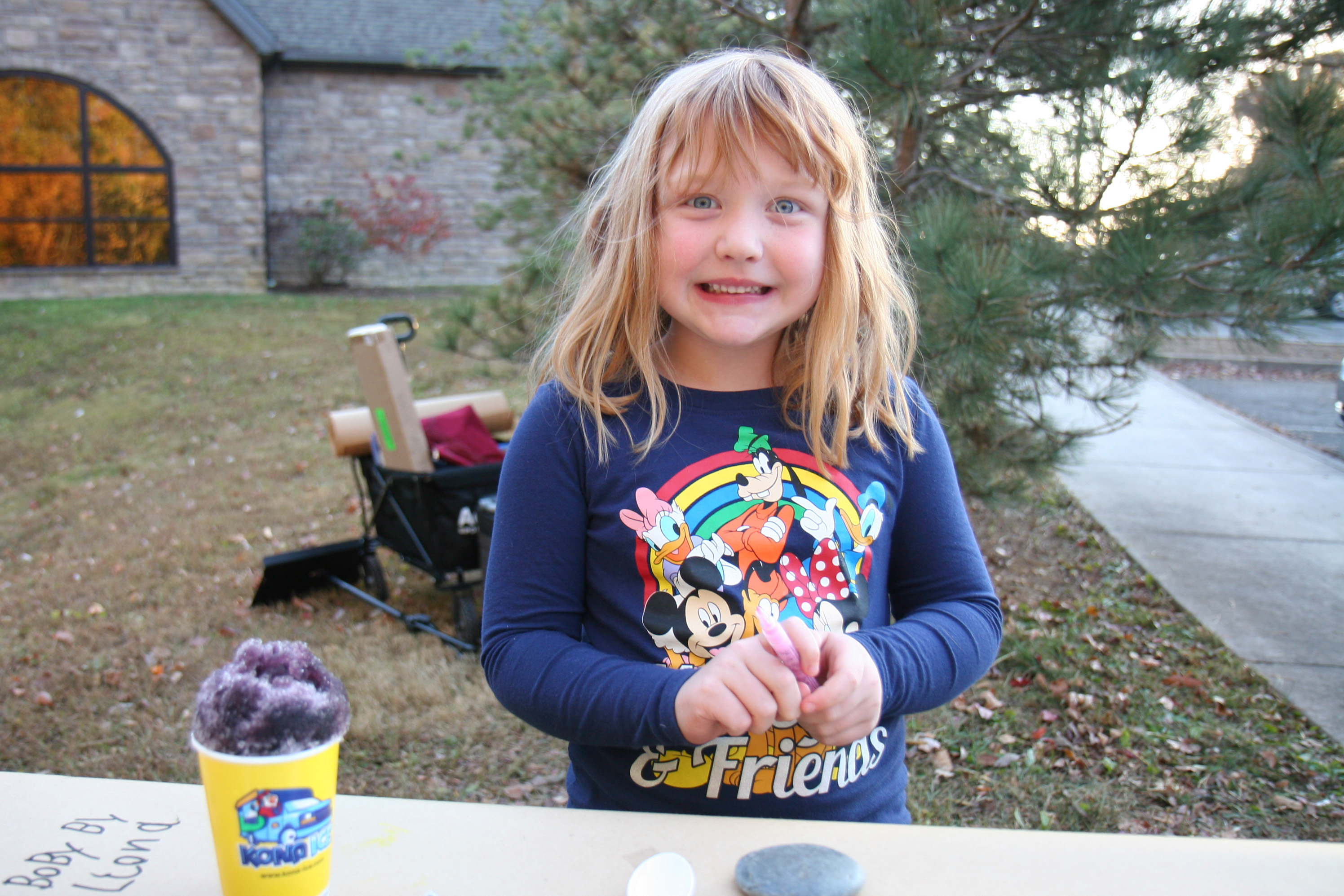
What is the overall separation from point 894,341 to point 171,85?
13307 millimetres

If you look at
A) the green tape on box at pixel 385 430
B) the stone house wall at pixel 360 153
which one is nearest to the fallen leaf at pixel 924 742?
the green tape on box at pixel 385 430

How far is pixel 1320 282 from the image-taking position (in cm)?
276

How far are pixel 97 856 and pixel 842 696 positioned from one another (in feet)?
2.49

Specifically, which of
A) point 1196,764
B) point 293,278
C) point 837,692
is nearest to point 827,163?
point 837,692

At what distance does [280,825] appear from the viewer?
773 millimetres

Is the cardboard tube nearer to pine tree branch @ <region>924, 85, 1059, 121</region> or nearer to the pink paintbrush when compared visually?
pine tree branch @ <region>924, 85, 1059, 121</region>

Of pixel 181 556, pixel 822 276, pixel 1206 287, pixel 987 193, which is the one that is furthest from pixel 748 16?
pixel 181 556

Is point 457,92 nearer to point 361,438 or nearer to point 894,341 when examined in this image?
point 361,438

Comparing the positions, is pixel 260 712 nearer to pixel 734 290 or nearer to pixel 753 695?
pixel 753 695

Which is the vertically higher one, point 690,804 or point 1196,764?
point 690,804

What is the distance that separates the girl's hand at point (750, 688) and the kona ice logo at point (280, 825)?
395 millimetres

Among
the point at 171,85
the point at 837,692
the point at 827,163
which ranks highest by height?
the point at 171,85

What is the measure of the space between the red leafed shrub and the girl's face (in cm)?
1265

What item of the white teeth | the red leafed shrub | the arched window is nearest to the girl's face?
the white teeth
